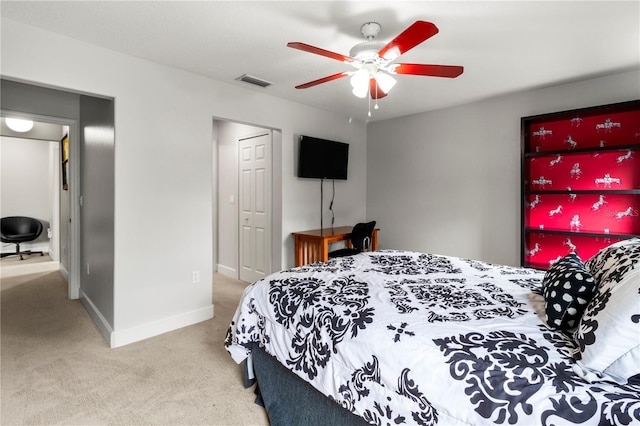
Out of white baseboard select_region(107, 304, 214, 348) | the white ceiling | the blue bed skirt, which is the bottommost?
white baseboard select_region(107, 304, 214, 348)

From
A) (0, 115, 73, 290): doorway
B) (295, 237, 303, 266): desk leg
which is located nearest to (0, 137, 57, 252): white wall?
(0, 115, 73, 290): doorway

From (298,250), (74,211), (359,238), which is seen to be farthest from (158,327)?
(359,238)

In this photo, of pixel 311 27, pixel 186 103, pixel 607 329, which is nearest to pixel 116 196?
pixel 186 103

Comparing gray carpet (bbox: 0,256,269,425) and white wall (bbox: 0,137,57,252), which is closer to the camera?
gray carpet (bbox: 0,256,269,425)

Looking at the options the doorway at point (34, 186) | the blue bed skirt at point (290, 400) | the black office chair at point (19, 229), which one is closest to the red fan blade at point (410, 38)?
the blue bed skirt at point (290, 400)

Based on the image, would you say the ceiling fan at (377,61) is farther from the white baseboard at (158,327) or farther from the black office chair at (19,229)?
the black office chair at (19,229)

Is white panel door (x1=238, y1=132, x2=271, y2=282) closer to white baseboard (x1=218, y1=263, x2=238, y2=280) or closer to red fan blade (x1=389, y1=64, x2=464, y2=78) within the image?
white baseboard (x1=218, y1=263, x2=238, y2=280)

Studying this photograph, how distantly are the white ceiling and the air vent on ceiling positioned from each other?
0.21 feet

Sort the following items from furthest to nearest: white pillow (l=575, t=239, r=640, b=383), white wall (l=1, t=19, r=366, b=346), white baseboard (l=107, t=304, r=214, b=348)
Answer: white baseboard (l=107, t=304, r=214, b=348) → white wall (l=1, t=19, r=366, b=346) → white pillow (l=575, t=239, r=640, b=383)

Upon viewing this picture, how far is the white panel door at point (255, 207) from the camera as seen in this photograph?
4223mm

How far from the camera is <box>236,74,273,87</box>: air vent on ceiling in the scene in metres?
3.13

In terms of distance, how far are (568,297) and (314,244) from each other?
2.79 meters

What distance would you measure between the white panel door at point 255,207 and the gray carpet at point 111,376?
1.09 meters

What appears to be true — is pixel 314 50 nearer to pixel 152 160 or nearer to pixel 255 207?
pixel 152 160
